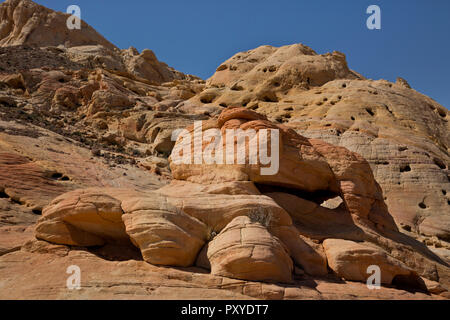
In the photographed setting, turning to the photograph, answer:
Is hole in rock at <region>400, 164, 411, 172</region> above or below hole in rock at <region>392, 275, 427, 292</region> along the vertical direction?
above

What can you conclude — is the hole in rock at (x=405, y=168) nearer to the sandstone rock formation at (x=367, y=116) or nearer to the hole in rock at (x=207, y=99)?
the sandstone rock formation at (x=367, y=116)

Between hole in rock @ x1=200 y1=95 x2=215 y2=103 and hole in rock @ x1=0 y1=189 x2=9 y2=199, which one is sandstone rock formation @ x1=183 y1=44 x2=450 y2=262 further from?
hole in rock @ x1=0 y1=189 x2=9 y2=199

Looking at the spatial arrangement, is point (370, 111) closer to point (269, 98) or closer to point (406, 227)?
point (269, 98)

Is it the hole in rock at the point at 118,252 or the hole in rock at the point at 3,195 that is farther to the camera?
the hole in rock at the point at 3,195

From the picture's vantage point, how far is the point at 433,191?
18.9 metres

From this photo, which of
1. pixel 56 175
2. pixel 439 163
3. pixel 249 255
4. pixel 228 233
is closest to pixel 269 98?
pixel 439 163

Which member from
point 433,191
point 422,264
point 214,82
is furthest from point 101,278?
point 214,82

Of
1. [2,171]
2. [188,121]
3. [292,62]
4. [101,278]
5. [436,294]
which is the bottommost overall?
[436,294]

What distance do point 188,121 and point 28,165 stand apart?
1508cm

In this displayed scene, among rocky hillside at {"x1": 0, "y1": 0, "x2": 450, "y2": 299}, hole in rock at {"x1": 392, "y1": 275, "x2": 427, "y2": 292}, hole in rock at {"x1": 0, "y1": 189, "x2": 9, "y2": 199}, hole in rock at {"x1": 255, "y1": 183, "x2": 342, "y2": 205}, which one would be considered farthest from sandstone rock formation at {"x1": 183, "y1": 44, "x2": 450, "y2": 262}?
hole in rock at {"x1": 0, "y1": 189, "x2": 9, "y2": 199}

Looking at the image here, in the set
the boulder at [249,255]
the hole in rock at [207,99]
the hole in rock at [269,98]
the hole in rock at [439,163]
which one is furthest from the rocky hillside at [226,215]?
the hole in rock at [207,99]

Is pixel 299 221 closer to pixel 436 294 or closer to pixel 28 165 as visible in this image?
pixel 436 294

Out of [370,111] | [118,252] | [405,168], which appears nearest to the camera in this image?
[118,252]
